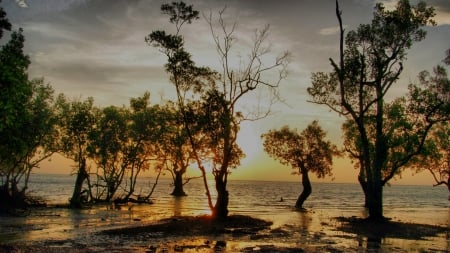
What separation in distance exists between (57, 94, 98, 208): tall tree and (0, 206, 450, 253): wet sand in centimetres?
1690

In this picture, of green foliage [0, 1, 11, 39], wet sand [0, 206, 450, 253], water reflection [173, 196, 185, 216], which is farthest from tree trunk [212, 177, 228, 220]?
green foliage [0, 1, 11, 39]

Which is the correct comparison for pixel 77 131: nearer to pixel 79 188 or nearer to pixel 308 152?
pixel 79 188

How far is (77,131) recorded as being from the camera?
206 feet

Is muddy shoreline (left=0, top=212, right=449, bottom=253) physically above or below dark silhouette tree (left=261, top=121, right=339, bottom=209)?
below

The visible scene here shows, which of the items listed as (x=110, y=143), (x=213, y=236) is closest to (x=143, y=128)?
(x=110, y=143)

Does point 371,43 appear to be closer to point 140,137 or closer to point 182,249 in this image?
point 182,249

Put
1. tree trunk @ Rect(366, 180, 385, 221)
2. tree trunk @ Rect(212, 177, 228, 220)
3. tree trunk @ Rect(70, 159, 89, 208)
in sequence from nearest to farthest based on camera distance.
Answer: tree trunk @ Rect(366, 180, 385, 221), tree trunk @ Rect(212, 177, 228, 220), tree trunk @ Rect(70, 159, 89, 208)

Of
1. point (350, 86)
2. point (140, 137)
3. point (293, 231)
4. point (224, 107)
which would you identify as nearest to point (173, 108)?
point (140, 137)

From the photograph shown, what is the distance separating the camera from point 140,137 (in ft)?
230

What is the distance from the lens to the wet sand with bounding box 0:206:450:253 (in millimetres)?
27672

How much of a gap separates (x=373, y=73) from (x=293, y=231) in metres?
19.9

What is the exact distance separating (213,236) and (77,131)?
36.9 metres

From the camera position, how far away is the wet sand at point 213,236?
27672 millimetres

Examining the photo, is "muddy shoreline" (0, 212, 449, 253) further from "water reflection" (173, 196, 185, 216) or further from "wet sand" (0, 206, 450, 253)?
"water reflection" (173, 196, 185, 216)
